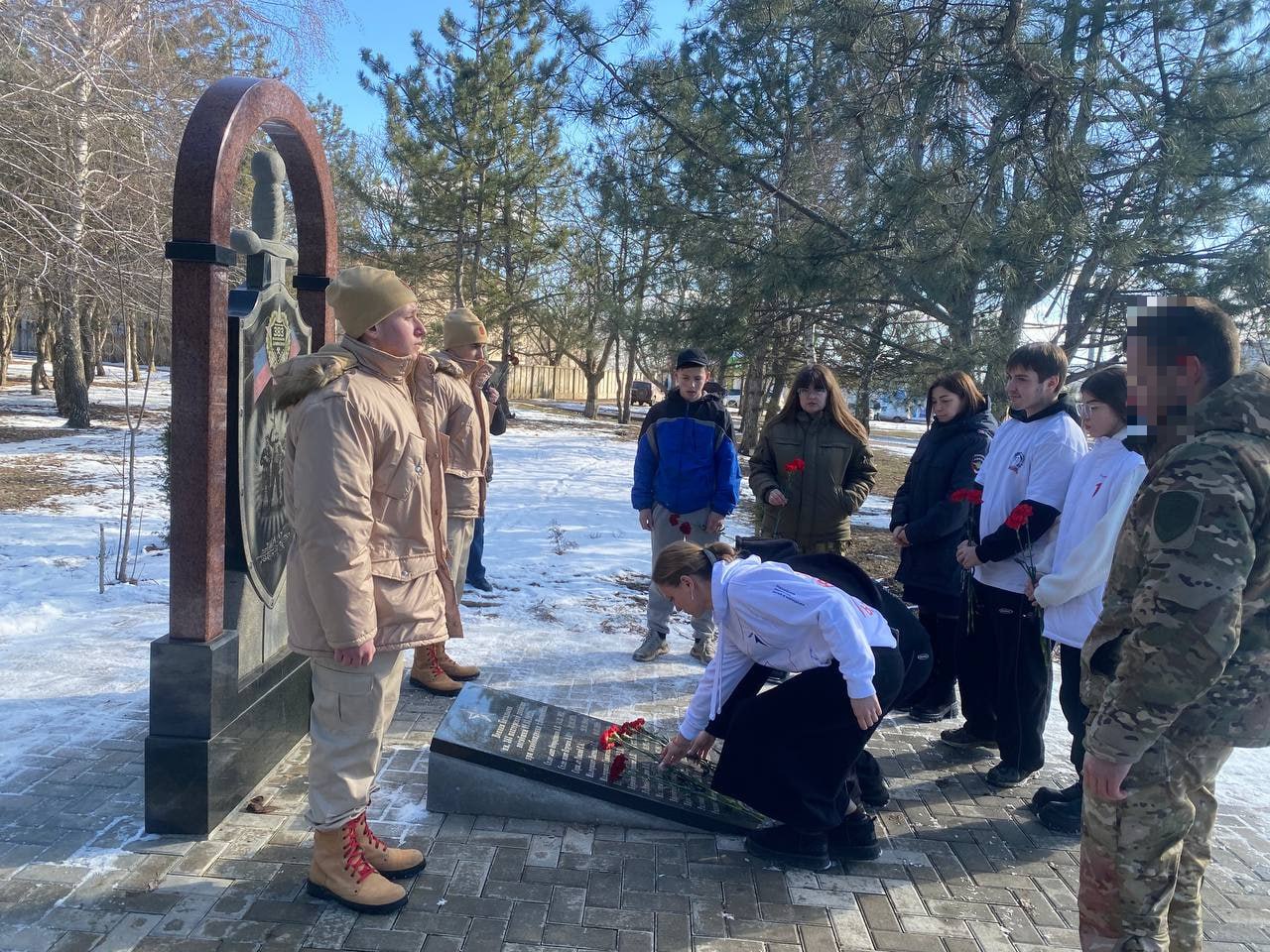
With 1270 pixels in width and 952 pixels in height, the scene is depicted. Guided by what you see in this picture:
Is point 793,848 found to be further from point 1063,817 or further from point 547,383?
point 547,383

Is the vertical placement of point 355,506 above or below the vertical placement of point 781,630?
above

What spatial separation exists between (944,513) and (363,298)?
307cm

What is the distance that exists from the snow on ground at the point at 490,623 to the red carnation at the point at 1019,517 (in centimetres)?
136

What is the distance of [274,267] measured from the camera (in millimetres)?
3730

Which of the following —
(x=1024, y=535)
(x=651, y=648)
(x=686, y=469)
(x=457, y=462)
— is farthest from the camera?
(x=651, y=648)

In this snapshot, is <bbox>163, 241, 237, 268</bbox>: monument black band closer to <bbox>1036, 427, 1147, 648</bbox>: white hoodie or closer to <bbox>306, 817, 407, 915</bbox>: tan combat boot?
<bbox>306, 817, 407, 915</bbox>: tan combat boot

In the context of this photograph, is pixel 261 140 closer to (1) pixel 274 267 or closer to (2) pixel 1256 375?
(1) pixel 274 267

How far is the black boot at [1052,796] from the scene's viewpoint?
371 centimetres

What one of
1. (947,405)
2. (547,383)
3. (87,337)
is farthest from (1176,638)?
(547,383)

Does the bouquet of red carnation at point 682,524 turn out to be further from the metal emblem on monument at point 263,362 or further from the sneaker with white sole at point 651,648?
the metal emblem on monument at point 263,362

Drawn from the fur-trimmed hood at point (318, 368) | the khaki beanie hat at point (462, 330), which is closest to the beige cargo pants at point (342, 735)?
the fur-trimmed hood at point (318, 368)

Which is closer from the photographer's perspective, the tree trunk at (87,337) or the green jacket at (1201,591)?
the green jacket at (1201,591)

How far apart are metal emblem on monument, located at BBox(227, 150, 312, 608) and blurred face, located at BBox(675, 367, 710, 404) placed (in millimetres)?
2280

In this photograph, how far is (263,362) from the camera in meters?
3.55
